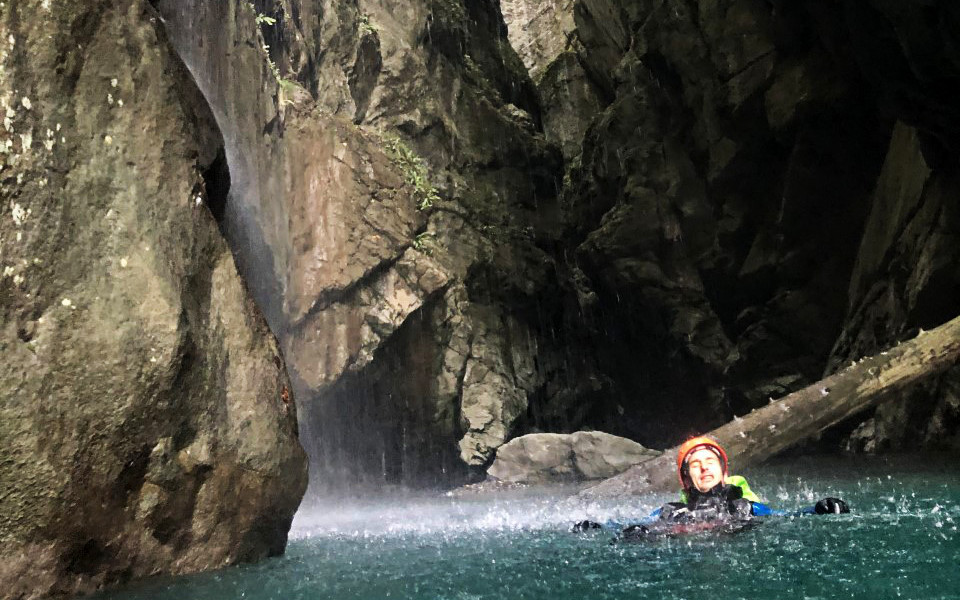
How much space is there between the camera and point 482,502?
1258 centimetres

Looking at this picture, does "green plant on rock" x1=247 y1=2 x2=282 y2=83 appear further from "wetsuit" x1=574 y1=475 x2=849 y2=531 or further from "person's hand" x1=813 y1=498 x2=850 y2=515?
"person's hand" x1=813 y1=498 x2=850 y2=515

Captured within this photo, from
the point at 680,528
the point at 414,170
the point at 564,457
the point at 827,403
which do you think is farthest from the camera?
the point at 414,170

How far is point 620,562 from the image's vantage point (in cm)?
459

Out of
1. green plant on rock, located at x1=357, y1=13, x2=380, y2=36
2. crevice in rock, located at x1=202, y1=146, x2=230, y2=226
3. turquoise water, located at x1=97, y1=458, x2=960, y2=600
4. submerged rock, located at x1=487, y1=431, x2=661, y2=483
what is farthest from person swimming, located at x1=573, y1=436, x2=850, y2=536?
green plant on rock, located at x1=357, y1=13, x2=380, y2=36

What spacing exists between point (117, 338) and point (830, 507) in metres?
5.87

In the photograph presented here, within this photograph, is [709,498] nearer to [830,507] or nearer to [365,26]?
[830,507]

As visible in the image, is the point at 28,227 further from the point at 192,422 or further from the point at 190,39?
the point at 190,39

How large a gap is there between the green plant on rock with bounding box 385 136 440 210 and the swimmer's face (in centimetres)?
1357

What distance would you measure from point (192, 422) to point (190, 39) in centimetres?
1070

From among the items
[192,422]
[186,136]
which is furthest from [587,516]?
[186,136]

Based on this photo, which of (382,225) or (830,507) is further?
(382,225)

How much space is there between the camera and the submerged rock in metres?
16.5

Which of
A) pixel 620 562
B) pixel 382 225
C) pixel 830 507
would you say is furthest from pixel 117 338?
pixel 382 225

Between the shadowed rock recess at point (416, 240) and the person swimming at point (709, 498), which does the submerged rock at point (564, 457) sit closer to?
the shadowed rock recess at point (416, 240)
